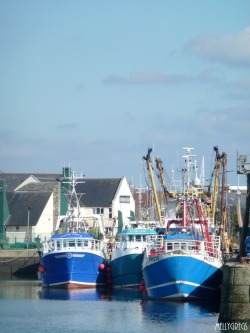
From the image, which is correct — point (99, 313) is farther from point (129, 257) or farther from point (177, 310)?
point (129, 257)

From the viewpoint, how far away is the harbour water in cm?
3725

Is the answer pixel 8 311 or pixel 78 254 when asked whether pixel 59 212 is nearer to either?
pixel 78 254

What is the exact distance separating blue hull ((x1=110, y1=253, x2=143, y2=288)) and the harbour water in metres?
2.56

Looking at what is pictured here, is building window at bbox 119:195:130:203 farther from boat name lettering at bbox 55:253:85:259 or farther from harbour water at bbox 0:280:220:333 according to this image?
harbour water at bbox 0:280:220:333

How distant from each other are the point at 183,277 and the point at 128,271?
479 inches

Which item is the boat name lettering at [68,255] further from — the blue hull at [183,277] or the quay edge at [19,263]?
the quay edge at [19,263]

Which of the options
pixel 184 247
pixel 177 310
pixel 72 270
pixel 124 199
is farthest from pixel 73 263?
pixel 124 199

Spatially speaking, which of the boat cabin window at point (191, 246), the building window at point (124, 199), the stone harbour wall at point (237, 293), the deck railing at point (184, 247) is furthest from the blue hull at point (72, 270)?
the building window at point (124, 199)

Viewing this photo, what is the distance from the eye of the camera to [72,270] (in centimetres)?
5434

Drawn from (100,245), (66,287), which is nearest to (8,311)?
(66,287)

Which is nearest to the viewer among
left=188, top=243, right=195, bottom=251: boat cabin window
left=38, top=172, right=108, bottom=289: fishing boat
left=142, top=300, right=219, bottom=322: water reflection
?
left=142, top=300, right=219, bottom=322: water reflection

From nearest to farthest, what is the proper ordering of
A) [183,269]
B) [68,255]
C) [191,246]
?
1. [183,269]
2. [191,246]
3. [68,255]

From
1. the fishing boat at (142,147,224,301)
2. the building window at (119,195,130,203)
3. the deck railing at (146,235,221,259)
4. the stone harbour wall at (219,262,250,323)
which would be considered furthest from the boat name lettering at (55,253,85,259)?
the building window at (119,195,130,203)

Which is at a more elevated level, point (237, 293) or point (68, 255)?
point (68, 255)
